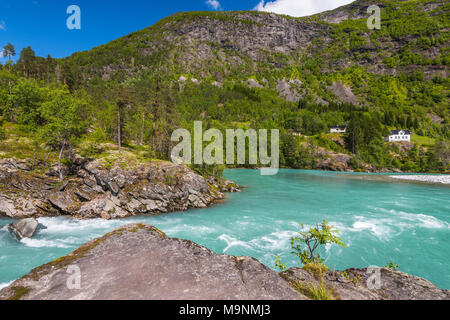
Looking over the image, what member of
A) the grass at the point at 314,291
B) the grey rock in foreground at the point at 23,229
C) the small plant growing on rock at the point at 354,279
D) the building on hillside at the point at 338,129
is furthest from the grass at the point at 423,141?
the grey rock in foreground at the point at 23,229

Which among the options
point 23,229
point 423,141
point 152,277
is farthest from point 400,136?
point 23,229

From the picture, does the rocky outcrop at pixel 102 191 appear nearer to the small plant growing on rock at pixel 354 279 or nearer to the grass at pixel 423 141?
the small plant growing on rock at pixel 354 279

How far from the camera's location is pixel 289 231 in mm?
21922

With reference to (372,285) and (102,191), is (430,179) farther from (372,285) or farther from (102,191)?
(102,191)

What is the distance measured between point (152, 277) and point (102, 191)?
26.6 meters

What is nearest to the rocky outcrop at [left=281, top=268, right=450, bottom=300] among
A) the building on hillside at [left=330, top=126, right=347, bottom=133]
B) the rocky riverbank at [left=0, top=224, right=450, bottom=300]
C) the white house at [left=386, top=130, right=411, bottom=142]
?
the rocky riverbank at [left=0, top=224, right=450, bottom=300]

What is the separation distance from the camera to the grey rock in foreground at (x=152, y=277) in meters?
5.52

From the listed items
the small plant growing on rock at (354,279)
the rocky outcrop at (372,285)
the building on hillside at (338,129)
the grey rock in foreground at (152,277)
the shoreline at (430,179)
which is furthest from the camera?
the building on hillside at (338,129)

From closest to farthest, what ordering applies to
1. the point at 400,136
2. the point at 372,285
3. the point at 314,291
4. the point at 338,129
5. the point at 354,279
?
the point at 314,291 < the point at 372,285 < the point at 354,279 < the point at 400,136 < the point at 338,129

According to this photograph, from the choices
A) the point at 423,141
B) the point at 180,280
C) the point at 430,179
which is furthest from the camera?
the point at 423,141

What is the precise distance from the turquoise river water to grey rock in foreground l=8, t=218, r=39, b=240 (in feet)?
1.71
